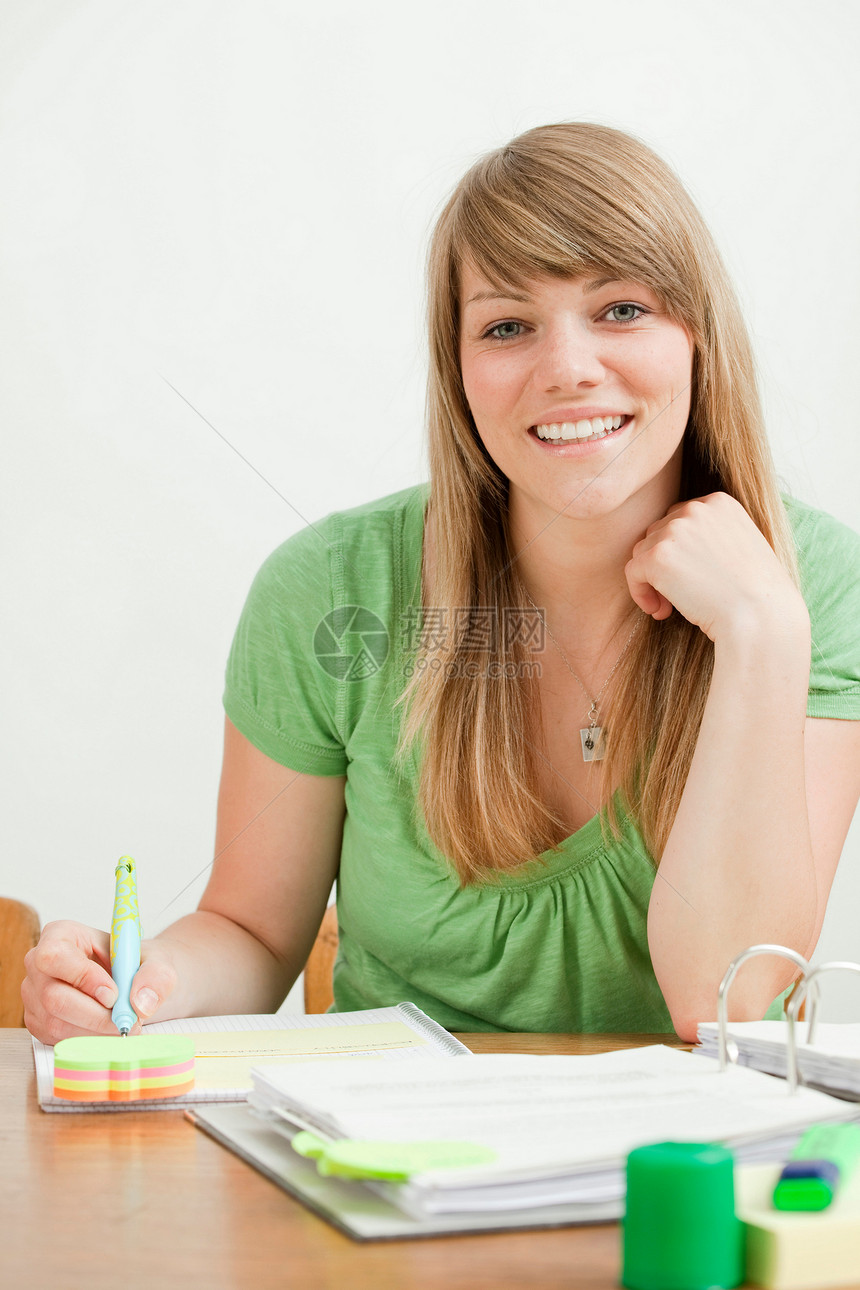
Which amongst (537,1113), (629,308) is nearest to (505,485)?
(629,308)

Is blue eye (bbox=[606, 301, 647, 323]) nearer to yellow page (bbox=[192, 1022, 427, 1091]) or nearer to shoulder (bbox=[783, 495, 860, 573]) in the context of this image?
shoulder (bbox=[783, 495, 860, 573])

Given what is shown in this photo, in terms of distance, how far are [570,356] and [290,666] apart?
353mm

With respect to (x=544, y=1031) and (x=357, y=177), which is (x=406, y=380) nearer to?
(x=357, y=177)

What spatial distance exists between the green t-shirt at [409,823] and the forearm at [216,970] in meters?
0.08

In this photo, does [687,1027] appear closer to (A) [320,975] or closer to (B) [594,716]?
(B) [594,716]

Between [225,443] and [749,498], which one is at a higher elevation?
[225,443]

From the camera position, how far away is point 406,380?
1.55m

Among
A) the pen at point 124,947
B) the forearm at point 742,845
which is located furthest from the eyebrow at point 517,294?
the pen at point 124,947

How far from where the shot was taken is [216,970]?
35.9 inches

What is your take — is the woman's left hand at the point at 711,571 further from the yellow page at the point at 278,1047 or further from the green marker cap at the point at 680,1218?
the green marker cap at the point at 680,1218

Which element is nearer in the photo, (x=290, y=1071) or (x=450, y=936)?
(x=290, y=1071)

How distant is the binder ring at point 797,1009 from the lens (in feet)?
1.70

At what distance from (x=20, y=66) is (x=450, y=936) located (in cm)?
125

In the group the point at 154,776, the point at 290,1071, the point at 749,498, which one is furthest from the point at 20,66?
the point at 290,1071
